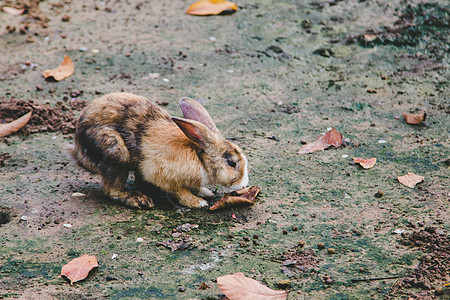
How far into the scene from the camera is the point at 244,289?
324cm

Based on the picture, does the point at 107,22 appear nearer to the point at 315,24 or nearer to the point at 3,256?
the point at 315,24

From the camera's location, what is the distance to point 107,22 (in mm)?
8383

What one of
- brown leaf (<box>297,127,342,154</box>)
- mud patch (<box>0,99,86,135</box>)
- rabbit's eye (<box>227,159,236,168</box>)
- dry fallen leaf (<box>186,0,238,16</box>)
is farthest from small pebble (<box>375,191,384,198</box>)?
dry fallen leaf (<box>186,0,238,16</box>)

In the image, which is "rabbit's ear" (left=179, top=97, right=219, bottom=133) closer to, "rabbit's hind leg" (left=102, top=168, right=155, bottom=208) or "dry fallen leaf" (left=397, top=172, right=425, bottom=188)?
"rabbit's hind leg" (left=102, top=168, right=155, bottom=208)

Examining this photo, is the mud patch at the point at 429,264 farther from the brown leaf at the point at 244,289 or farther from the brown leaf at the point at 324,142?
the brown leaf at the point at 324,142

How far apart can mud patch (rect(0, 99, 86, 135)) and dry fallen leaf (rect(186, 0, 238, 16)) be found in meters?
3.17

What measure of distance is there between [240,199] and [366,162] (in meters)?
1.42

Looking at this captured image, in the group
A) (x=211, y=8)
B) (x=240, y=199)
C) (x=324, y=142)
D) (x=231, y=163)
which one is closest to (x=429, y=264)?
(x=240, y=199)

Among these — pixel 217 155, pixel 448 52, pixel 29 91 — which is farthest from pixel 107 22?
pixel 448 52

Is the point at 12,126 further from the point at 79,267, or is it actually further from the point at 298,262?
the point at 298,262

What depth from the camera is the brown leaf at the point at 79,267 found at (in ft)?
11.3

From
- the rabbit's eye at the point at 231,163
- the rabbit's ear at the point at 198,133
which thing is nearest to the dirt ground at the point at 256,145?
the rabbit's eye at the point at 231,163

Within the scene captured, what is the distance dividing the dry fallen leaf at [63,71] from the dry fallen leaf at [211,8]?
2407mm

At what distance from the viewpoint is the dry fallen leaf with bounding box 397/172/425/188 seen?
4.49m
